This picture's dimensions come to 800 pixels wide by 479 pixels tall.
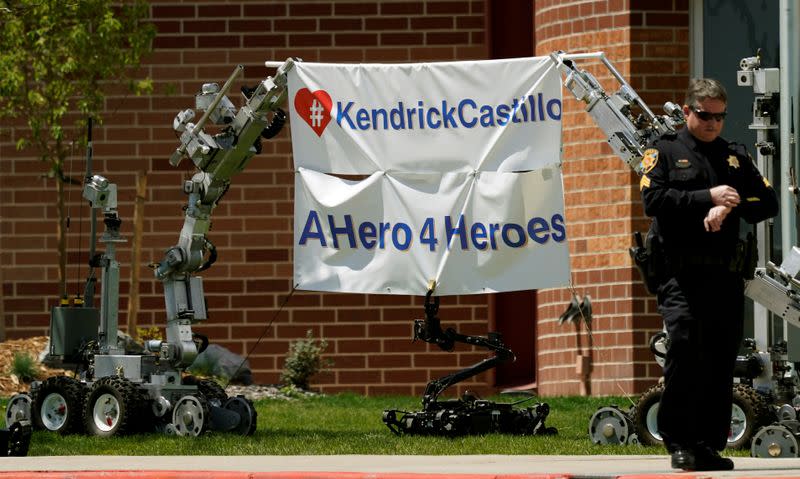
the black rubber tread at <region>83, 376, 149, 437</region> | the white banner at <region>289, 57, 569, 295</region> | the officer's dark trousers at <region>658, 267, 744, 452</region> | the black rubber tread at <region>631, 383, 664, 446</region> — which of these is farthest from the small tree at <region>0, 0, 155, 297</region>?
the officer's dark trousers at <region>658, 267, 744, 452</region>

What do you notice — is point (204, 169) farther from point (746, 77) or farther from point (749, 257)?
point (749, 257)

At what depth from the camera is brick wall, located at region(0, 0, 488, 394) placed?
24.3 metres

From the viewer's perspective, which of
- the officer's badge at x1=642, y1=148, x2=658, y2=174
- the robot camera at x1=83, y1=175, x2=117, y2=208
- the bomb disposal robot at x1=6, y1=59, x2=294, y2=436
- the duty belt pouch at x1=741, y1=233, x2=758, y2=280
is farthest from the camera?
the robot camera at x1=83, y1=175, x2=117, y2=208

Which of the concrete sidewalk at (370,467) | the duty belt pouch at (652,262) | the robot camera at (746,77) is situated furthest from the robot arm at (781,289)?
the duty belt pouch at (652,262)

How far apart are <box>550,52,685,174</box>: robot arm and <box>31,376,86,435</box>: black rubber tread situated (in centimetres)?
463

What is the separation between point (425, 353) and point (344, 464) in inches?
480

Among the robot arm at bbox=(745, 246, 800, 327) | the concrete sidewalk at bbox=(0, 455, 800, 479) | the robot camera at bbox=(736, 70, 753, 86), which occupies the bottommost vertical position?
the concrete sidewalk at bbox=(0, 455, 800, 479)

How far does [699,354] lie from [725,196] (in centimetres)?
86

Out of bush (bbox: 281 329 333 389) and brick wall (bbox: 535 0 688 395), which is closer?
brick wall (bbox: 535 0 688 395)

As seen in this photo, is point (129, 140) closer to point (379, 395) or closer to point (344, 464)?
point (379, 395)

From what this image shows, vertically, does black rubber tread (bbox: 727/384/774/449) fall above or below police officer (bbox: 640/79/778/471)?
below

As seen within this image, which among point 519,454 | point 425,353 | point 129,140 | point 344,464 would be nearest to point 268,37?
point 129,140

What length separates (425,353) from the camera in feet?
79.7

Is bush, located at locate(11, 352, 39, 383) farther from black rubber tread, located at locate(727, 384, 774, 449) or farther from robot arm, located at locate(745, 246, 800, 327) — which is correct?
black rubber tread, located at locate(727, 384, 774, 449)
